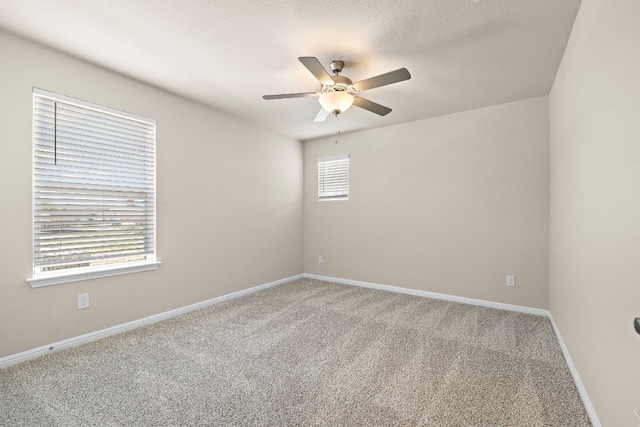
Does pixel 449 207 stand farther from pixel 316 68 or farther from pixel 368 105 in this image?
pixel 316 68

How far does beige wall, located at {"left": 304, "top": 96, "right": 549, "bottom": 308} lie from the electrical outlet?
3119mm

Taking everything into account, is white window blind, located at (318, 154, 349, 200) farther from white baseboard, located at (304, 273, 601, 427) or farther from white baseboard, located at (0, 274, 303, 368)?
white baseboard, located at (0, 274, 303, 368)

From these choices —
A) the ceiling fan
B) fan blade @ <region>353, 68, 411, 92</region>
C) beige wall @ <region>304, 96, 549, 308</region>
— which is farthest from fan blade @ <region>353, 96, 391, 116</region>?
beige wall @ <region>304, 96, 549, 308</region>

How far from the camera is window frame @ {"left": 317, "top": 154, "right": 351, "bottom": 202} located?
15.1ft

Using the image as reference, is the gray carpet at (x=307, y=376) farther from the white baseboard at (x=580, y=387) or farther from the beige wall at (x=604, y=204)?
the beige wall at (x=604, y=204)

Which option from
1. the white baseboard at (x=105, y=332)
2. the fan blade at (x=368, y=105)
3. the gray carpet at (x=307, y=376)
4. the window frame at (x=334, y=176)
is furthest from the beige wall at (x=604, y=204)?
the white baseboard at (x=105, y=332)

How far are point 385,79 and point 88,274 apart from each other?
2.92 meters

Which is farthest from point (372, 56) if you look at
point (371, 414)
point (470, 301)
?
point (470, 301)

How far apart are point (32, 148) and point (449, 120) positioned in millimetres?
4213

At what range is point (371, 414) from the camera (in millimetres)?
1598

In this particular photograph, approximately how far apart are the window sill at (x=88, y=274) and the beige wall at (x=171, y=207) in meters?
0.05

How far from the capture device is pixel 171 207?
3137 millimetres

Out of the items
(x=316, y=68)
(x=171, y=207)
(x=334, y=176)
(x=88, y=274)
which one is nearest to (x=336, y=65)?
(x=316, y=68)

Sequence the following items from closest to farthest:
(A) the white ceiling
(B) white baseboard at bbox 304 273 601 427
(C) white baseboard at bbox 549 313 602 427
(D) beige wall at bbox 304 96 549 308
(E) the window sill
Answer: (C) white baseboard at bbox 549 313 602 427, (B) white baseboard at bbox 304 273 601 427, (A) the white ceiling, (E) the window sill, (D) beige wall at bbox 304 96 549 308
